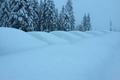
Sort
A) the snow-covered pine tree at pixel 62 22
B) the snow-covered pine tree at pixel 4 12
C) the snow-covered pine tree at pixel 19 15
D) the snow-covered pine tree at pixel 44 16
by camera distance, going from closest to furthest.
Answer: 1. the snow-covered pine tree at pixel 19 15
2. the snow-covered pine tree at pixel 4 12
3. the snow-covered pine tree at pixel 44 16
4. the snow-covered pine tree at pixel 62 22

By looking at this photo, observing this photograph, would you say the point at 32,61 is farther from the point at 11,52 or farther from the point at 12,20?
the point at 12,20

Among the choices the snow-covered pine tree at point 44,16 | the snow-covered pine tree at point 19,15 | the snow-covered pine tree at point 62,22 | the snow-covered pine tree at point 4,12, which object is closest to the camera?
the snow-covered pine tree at point 19,15

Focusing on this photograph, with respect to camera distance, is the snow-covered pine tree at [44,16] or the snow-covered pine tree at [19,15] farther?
the snow-covered pine tree at [44,16]

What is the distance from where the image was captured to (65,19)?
2550 centimetres

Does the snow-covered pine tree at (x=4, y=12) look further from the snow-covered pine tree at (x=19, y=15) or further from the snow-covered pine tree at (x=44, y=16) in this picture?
the snow-covered pine tree at (x=44, y=16)

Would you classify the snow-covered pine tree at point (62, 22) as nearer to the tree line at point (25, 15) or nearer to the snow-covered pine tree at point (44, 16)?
the tree line at point (25, 15)

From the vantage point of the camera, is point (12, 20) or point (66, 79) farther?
point (12, 20)

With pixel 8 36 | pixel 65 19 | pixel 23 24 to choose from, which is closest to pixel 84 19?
pixel 65 19

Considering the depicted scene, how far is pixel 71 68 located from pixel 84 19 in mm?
41351

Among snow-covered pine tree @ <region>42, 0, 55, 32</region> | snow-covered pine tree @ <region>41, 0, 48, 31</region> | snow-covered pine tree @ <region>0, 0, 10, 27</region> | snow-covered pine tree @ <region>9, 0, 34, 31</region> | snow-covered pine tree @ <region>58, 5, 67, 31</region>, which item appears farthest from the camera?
snow-covered pine tree @ <region>58, 5, 67, 31</region>

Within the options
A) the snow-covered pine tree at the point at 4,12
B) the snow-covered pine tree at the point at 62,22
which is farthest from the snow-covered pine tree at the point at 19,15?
the snow-covered pine tree at the point at 62,22

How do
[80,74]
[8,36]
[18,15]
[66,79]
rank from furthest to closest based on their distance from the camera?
[18,15] < [8,36] < [80,74] < [66,79]

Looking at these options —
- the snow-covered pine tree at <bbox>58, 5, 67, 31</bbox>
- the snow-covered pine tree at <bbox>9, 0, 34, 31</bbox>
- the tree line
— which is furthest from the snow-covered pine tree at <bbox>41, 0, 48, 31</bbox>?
the snow-covered pine tree at <bbox>9, 0, 34, 31</bbox>

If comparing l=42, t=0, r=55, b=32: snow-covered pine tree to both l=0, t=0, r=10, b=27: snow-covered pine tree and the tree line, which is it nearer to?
the tree line
